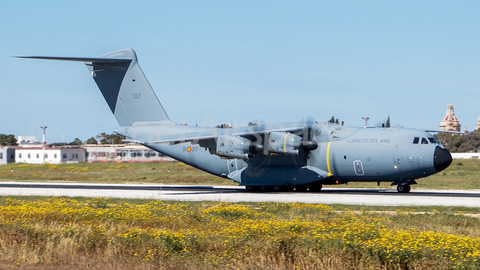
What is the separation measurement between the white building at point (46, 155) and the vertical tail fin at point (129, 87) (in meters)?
63.1

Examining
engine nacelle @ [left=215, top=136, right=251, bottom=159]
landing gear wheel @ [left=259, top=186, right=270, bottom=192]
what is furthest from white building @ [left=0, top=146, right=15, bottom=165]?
engine nacelle @ [left=215, top=136, right=251, bottom=159]

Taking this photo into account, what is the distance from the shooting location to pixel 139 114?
1163 inches

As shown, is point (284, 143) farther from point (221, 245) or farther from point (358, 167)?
point (221, 245)

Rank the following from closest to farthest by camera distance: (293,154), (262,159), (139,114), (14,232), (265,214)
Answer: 1. (14,232)
2. (265,214)
3. (293,154)
4. (262,159)
5. (139,114)

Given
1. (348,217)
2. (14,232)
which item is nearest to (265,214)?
(348,217)

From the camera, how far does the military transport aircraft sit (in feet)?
81.6

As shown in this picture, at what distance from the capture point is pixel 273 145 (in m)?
26.0

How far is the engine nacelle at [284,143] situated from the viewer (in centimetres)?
2572

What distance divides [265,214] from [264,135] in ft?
35.8

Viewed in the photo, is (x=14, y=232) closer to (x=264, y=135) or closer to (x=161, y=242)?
(x=161, y=242)

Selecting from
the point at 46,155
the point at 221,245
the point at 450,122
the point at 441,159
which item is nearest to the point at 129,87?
the point at 441,159

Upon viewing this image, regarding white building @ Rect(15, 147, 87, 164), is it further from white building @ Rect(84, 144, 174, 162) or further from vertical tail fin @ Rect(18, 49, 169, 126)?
vertical tail fin @ Rect(18, 49, 169, 126)

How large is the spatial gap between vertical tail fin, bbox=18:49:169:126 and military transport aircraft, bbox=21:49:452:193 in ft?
0.18

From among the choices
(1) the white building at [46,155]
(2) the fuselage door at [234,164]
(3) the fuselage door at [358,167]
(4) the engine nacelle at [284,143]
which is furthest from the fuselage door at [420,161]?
(1) the white building at [46,155]
